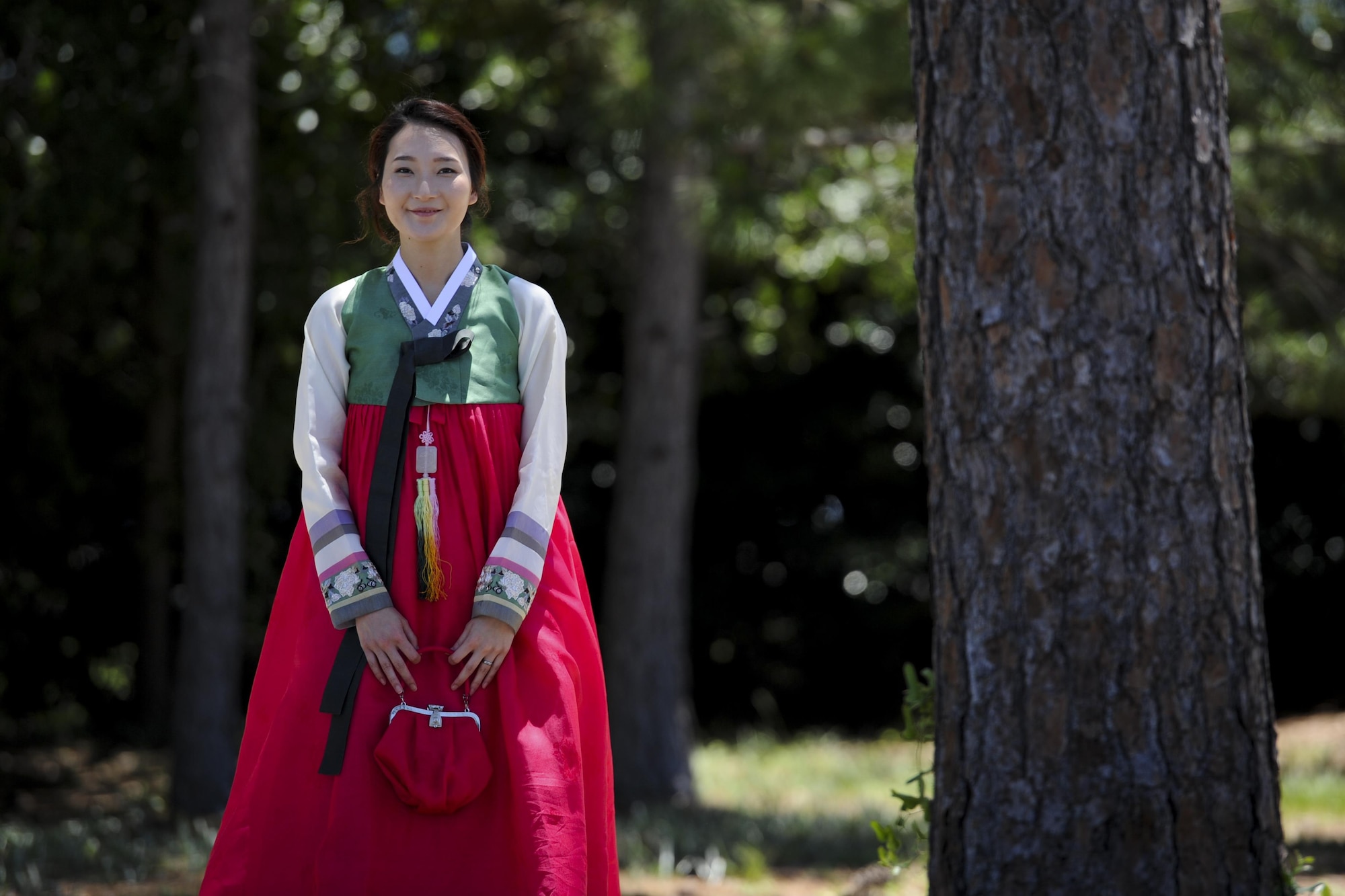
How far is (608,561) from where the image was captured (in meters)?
7.25

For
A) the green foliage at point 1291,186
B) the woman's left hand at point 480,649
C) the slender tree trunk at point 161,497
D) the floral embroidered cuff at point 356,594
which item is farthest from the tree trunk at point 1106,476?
the slender tree trunk at point 161,497

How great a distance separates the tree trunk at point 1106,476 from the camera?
2.28 metres

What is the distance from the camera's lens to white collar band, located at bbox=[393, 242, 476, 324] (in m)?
2.49

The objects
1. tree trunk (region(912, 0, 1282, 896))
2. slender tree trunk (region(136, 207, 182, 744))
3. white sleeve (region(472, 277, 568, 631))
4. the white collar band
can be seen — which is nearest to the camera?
tree trunk (region(912, 0, 1282, 896))

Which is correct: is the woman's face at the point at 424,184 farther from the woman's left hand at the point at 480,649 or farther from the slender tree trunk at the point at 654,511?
the slender tree trunk at the point at 654,511

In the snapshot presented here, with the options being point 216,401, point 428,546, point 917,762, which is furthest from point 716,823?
point 428,546

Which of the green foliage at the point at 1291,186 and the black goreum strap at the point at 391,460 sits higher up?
the green foliage at the point at 1291,186

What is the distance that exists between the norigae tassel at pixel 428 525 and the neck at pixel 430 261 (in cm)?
27

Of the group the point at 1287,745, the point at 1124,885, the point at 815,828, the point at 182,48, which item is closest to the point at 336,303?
the point at 1124,885

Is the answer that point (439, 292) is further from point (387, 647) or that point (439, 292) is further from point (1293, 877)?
point (1293, 877)

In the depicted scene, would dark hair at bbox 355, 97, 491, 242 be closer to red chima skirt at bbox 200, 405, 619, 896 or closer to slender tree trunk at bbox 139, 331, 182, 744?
red chima skirt at bbox 200, 405, 619, 896

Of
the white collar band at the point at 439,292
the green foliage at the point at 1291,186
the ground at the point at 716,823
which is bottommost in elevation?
the ground at the point at 716,823

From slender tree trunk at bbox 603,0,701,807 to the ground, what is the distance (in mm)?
419

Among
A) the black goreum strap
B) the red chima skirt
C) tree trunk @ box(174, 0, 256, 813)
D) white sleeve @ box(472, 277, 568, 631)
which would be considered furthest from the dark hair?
tree trunk @ box(174, 0, 256, 813)
